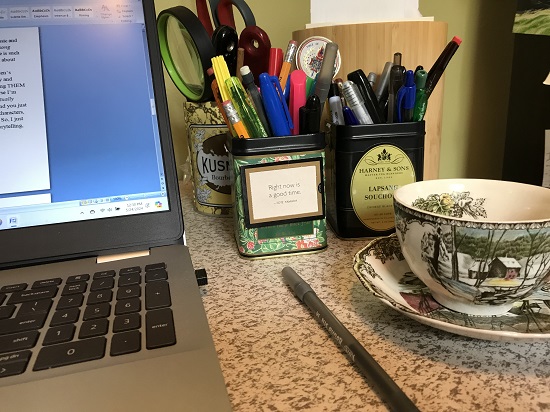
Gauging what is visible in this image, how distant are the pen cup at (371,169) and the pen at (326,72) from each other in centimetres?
4

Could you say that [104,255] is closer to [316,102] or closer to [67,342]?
[67,342]

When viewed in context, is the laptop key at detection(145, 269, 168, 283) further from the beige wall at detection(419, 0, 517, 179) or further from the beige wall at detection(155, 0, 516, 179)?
the beige wall at detection(419, 0, 517, 179)

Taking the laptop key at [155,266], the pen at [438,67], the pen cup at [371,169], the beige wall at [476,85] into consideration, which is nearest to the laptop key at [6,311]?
the laptop key at [155,266]

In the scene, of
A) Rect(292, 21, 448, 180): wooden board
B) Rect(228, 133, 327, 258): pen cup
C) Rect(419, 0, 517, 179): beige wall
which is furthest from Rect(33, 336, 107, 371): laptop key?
Rect(419, 0, 517, 179): beige wall

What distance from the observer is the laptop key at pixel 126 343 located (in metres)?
0.30

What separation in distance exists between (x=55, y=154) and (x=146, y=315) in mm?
194

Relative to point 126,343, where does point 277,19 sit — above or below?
above

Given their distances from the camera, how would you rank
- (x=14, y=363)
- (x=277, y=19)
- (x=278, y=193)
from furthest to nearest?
(x=277, y=19), (x=278, y=193), (x=14, y=363)

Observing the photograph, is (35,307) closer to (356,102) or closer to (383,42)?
(356,102)

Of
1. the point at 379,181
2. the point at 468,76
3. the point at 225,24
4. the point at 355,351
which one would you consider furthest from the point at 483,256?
the point at 468,76

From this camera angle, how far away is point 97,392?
266mm

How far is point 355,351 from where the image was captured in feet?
1.03

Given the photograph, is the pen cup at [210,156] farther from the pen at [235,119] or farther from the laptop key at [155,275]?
the laptop key at [155,275]

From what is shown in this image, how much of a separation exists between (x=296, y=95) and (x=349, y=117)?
2.5 inches
